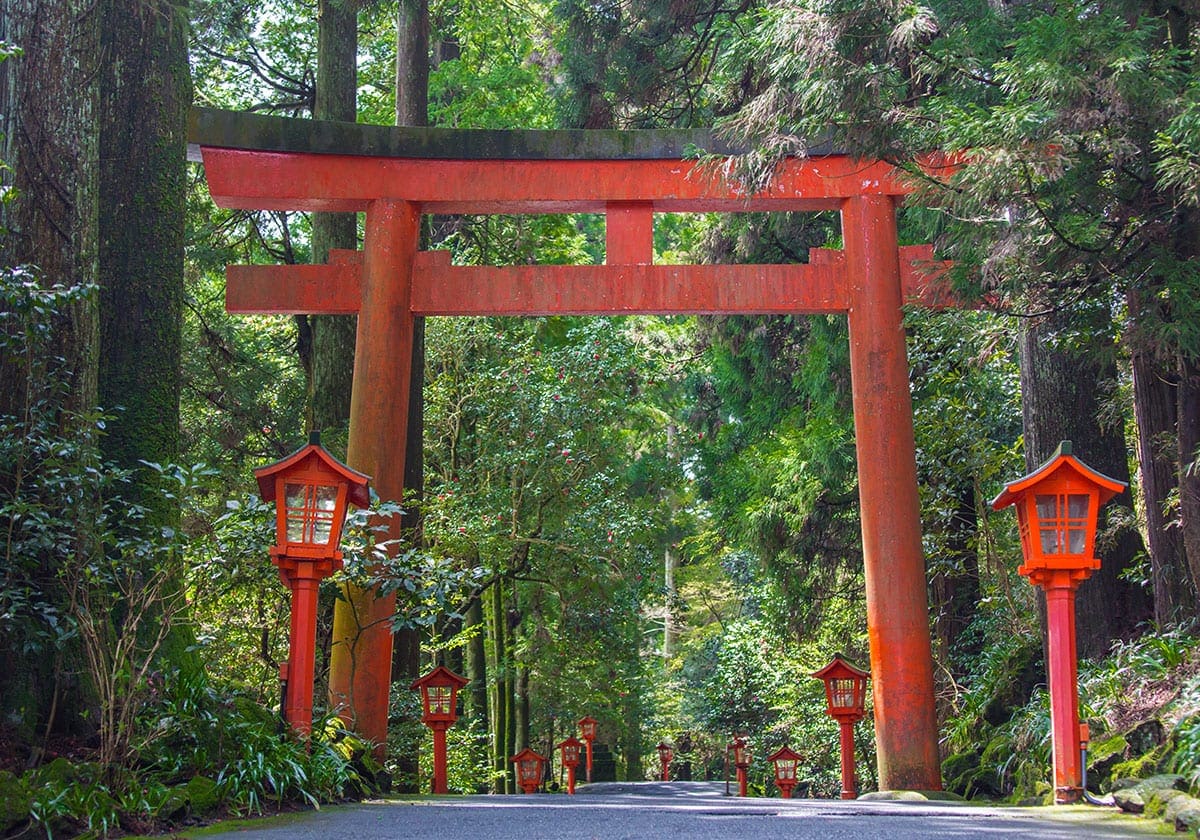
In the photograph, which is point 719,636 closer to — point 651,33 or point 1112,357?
point 651,33

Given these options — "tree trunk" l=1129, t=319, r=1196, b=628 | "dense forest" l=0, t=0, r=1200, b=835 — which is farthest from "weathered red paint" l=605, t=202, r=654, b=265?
"tree trunk" l=1129, t=319, r=1196, b=628

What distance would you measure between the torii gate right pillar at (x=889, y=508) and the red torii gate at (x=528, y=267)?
17 millimetres

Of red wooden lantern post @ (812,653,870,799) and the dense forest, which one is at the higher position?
the dense forest

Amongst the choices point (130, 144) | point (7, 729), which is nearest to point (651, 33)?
point (130, 144)

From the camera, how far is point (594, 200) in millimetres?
9516

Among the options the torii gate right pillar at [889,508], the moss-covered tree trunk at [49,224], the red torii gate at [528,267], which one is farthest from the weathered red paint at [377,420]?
the torii gate right pillar at [889,508]

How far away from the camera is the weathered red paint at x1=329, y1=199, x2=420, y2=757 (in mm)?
8781

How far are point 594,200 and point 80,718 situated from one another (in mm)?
5563

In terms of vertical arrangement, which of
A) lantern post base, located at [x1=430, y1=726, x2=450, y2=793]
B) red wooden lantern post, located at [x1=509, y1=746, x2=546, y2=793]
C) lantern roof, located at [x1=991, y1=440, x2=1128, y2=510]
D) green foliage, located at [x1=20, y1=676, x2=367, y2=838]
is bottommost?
red wooden lantern post, located at [x1=509, y1=746, x2=546, y2=793]

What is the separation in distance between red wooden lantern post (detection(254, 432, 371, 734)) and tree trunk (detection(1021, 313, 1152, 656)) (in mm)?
5116

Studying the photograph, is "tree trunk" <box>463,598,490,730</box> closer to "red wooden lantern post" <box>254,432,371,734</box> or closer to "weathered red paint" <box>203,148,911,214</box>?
"weathered red paint" <box>203,148,911,214</box>

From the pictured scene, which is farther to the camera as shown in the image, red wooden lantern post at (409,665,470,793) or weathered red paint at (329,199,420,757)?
red wooden lantern post at (409,665,470,793)

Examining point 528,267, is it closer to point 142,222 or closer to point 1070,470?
point 142,222

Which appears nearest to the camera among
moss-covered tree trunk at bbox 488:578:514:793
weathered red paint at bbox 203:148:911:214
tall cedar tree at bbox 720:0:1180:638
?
tall cedar tree at bbox 720:0:1180:638
